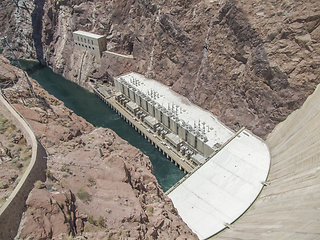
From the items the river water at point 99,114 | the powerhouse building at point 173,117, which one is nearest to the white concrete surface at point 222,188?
the powerhouse building at point 173,117

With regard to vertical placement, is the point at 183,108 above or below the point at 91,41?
above

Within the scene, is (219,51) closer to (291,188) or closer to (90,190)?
(291,188)

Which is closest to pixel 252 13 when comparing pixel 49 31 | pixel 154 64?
pixel 154 64

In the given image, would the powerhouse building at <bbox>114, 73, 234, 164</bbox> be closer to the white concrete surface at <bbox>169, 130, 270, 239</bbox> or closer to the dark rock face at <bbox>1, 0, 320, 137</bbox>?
the dark rock face at <bbox>1, 0, 320, 137</bbox>

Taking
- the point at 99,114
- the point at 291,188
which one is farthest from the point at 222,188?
the point at 99,114

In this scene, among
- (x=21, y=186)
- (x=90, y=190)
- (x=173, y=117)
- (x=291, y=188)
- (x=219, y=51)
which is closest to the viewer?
(x=21, y=186)

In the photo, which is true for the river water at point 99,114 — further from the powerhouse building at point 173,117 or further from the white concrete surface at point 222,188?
the white concrete surface at point 222,188

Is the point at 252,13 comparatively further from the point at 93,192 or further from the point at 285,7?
the point at 93,192
